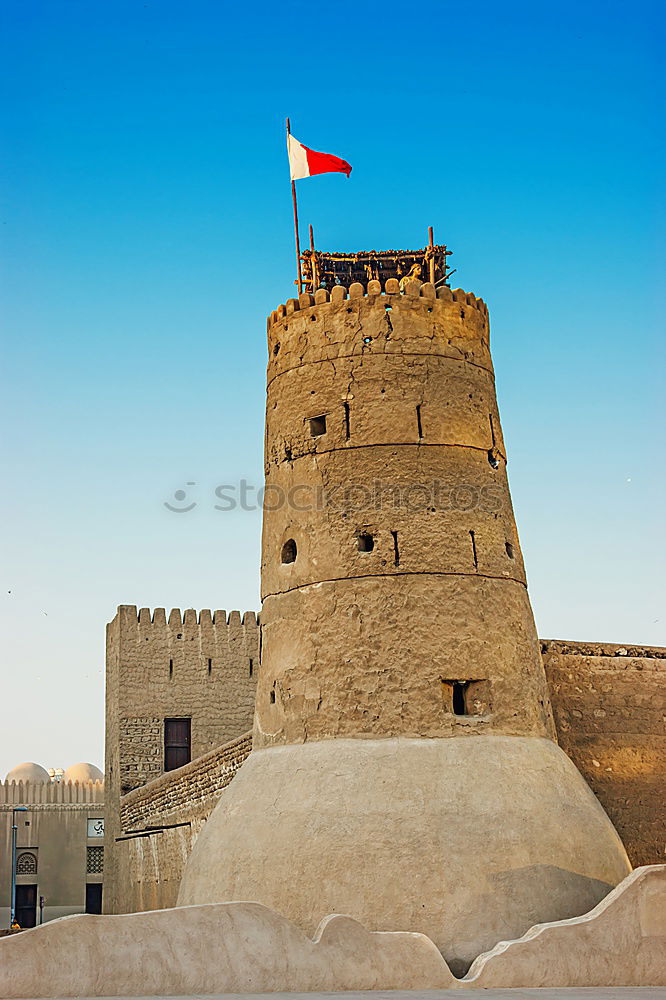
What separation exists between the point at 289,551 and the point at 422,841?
4181mm

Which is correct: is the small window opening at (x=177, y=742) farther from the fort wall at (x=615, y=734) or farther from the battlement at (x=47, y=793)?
the battlement at (x=47, y=793)

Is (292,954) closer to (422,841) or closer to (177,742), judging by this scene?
(422,841)

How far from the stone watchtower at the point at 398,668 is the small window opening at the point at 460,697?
0.8 inches

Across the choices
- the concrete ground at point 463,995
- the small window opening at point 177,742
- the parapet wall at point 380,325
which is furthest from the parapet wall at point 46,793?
the concrete ground at point 463,995

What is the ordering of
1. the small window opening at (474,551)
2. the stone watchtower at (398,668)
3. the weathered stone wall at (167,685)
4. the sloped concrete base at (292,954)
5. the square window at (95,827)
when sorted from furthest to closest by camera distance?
the square window at (95,827)
the weathered stone wall at (167,685)
the small window opening at (474,551)
the stone watchtower at (398,668)
the sloped concrete base at (292,954)

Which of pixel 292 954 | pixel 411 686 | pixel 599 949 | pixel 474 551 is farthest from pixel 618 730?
pixel 292 954

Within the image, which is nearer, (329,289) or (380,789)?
(380,789)

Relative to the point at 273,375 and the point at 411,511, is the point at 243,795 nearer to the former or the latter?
the point at 411,511

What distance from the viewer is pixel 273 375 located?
1636 centimetres

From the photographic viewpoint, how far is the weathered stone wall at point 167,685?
24.1 metres

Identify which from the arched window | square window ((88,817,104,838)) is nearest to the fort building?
square window ((88,817,104,838))

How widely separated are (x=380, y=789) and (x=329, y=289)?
6.94m

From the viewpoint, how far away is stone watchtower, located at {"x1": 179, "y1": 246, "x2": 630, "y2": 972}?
42.6 ft

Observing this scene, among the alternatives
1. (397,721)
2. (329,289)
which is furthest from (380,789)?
(329,289)
